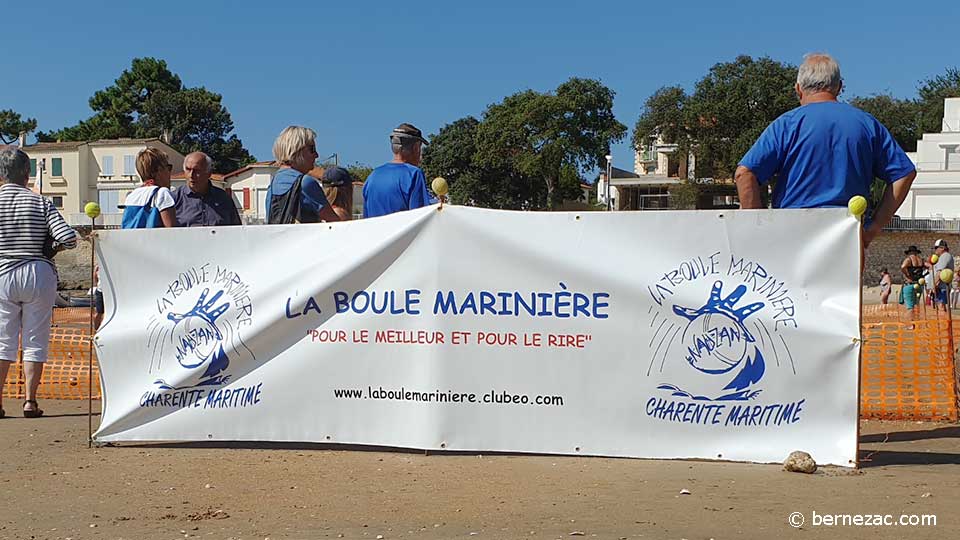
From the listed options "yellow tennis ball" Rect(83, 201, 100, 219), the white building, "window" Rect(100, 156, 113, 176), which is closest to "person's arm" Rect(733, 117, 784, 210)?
"yellow tennis ball" Rect(83, 201, 100, 219)

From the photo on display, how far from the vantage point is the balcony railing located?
2138 inches

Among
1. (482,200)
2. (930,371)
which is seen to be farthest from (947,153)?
(930,371)

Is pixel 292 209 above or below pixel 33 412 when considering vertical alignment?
above

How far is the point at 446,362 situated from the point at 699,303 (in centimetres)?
140

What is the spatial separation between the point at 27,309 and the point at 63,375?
1985 millimetres

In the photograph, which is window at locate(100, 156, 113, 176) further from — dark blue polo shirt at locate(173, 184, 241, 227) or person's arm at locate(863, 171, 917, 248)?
person's arm at locate(863, 171, 917, 248)

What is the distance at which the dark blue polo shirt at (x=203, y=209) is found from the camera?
23.3ft

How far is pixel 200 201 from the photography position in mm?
7152

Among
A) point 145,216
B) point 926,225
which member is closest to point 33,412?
point 145,216

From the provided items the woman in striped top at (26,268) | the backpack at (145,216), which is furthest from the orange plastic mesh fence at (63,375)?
the backpack at (145,216)

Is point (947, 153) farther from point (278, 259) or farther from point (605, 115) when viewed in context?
point (278, 259)

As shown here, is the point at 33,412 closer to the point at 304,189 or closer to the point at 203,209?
the point at 203,209

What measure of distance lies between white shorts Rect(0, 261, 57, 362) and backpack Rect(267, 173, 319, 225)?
→ 5.98 ft

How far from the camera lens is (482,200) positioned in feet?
271
